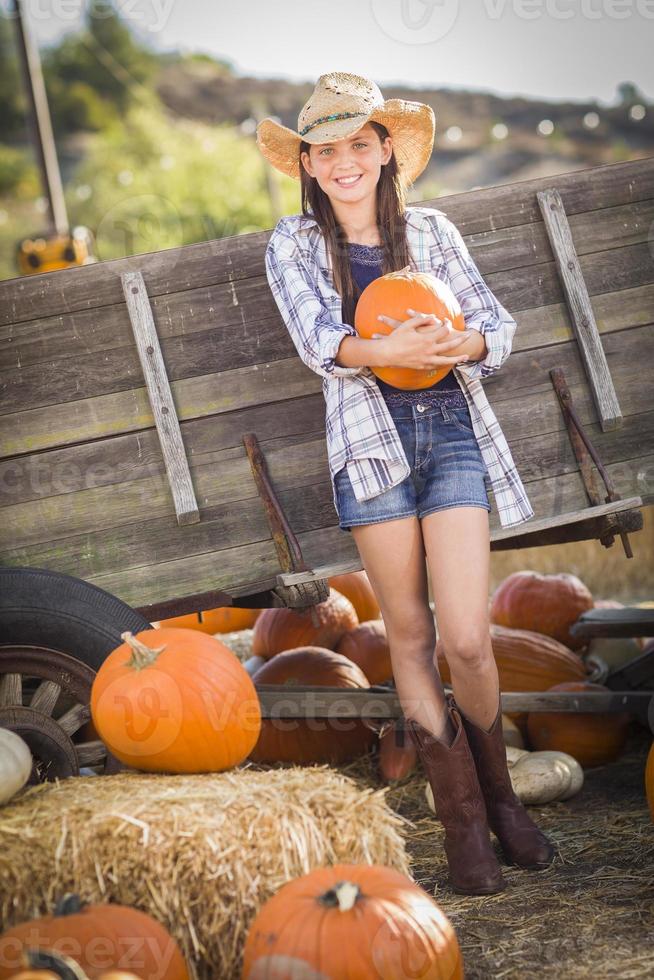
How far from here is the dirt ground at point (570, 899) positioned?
85.6 inches

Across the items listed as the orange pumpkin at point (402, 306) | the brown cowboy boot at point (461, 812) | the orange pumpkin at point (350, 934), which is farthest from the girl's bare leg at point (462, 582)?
the orange pumpkin at point (350, 934)

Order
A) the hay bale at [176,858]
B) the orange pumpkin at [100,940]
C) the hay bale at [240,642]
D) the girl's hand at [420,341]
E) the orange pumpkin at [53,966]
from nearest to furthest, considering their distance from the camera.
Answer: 1. the orange pumpkin at [53,966]
2. the orange pumpkin at [100,940]
3. the hay bale at [176,858]
4. the girl's hand at [420,341]
5. the hay bale at [240,642]

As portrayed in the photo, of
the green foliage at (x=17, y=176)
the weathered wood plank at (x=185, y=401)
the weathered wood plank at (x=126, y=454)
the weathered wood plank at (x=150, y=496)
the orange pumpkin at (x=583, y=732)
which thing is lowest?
the orange pumpkin at (x=583, y=732)

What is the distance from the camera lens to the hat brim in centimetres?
280

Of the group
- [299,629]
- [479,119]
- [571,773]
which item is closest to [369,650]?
[299,629]

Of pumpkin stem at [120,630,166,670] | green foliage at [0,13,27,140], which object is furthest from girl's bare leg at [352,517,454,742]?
green foliage at [0,13,27,140]

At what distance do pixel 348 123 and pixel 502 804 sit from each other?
6.47 ft

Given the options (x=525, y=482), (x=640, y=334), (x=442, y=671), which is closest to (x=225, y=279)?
(x=525, y=482)

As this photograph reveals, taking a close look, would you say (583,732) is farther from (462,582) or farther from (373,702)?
(462,582)

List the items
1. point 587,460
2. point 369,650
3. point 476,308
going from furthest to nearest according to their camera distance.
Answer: point 369,650 → point 587,460 → point 476,308

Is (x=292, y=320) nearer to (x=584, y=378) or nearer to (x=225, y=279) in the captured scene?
(x=225, y=279)

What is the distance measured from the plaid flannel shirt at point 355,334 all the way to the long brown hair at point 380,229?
1.2 inches

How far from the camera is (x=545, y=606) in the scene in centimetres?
476

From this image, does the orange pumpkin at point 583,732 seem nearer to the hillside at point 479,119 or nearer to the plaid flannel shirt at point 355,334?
the plaid flannel shirt at point 355,334
